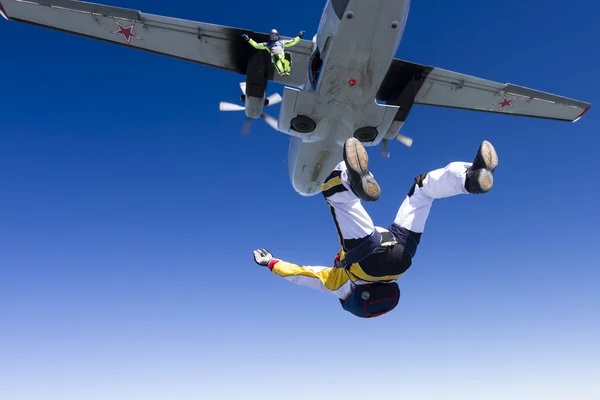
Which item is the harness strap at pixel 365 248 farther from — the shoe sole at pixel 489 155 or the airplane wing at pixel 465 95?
the airplane wing at pixel 465 95

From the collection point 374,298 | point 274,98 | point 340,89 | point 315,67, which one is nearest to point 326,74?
point 340,89

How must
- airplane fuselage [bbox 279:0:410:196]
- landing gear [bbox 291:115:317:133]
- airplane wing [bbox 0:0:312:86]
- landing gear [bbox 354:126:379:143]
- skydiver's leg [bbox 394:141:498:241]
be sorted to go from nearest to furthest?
skydiver's leg [bbox 394:141:498:241] → airplane fuselage [bbox 279:0:410:196] → airplane wing [bbox 0:0:312:86] → landing gear [bbox 291:115:317:133] → landing gear [bbox 354:126:379:143]

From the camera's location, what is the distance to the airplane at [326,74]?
33.1 feet

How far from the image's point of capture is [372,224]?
5.08m

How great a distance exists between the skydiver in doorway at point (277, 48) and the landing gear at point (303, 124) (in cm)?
137

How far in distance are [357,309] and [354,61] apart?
704cm

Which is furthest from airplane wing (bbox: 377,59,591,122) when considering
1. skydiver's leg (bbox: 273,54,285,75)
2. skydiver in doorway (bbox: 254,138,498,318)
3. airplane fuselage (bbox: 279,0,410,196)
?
skydiver in doorway (bbox: 254,138,498,318)

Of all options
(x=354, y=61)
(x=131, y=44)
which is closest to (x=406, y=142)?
(x=354, y=61)

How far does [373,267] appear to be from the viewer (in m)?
5.17

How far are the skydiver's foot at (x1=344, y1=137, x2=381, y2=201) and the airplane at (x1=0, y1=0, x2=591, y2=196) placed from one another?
6.10 meters

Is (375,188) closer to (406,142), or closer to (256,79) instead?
(256,79)

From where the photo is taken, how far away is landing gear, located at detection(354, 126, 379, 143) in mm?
12414

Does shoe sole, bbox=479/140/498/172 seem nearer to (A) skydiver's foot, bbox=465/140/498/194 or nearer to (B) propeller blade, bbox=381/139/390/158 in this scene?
(A) skydiver's foot, bbox=465/140/498/194

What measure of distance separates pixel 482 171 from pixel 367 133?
8.28 metres
